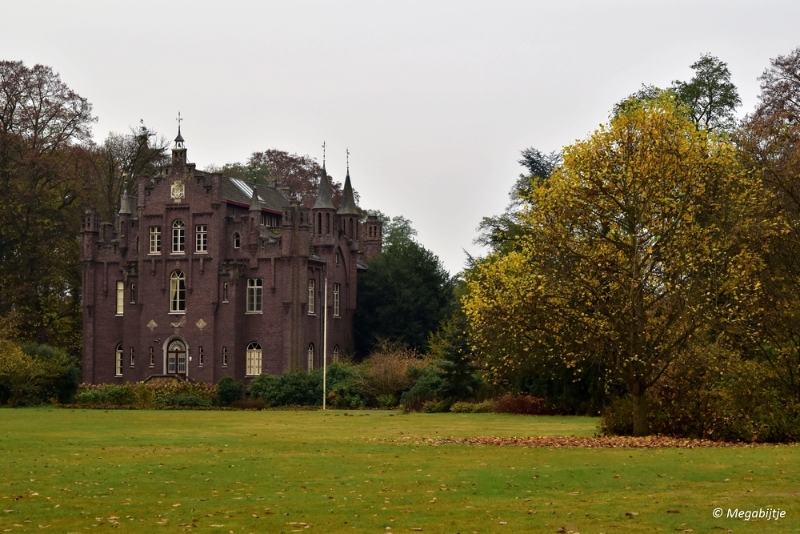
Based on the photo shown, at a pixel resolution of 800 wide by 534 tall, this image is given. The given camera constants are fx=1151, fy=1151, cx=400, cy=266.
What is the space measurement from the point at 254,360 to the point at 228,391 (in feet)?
21.5

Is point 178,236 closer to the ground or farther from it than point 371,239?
closer to the ground

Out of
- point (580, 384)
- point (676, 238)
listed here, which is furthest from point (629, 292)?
point (580, 384)

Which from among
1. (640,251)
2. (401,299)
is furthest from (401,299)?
(640,251)

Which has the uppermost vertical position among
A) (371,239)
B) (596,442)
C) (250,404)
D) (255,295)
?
(371,239)

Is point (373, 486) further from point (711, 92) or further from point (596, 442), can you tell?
point (711, 92)

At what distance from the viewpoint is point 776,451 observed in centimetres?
2427

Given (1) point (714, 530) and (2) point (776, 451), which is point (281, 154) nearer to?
(2) point (776, 451)

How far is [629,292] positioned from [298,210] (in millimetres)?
39734

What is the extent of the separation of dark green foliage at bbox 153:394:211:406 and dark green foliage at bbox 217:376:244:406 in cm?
228

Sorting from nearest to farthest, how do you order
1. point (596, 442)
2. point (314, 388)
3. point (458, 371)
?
point (596, 442), point (458, 371), point (314, 388)

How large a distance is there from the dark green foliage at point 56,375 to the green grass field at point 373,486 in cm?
2701

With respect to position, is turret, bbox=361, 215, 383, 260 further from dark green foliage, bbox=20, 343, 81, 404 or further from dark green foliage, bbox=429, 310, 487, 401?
dark green foliage, bbox=429, 310, 487, 401

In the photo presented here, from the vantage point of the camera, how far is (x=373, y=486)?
18484mm

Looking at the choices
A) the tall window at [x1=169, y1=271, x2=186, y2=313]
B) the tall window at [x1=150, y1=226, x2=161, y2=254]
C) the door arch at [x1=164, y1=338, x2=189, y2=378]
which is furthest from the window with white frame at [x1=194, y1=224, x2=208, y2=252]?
the door arch at [x1=164, y1=338, x2=189, y2=378]
